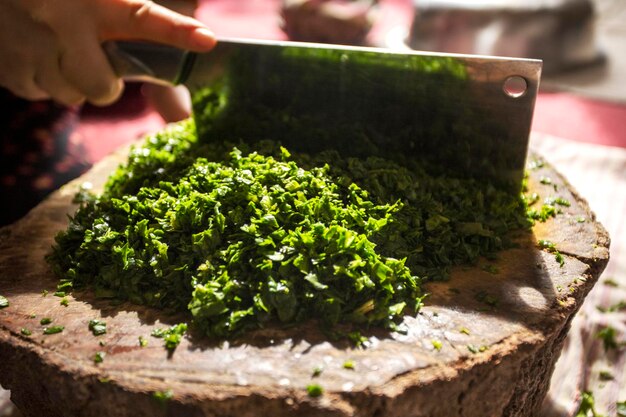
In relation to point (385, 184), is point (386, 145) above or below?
above

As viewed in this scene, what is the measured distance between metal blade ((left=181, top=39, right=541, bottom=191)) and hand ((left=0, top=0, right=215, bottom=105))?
15 centimetres

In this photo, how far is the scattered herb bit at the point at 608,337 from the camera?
1846 millimetres

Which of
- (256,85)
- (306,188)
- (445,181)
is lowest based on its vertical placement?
(306,188)

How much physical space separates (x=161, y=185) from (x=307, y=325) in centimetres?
54

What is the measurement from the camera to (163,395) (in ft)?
3.36

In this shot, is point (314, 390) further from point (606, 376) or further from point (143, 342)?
point (606, 376)

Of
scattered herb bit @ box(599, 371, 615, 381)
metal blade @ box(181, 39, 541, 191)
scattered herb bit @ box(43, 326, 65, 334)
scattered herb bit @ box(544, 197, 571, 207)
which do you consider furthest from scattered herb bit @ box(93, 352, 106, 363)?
scattered herb bit @ box(599, 371, 615, 381)

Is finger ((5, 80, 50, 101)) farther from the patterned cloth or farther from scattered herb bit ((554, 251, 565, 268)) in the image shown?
scattered herb bit ((554, 251, 565, 268))

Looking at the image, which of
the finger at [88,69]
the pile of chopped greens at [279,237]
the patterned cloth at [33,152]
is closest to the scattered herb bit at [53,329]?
the pile of chopped greens at [279,237]

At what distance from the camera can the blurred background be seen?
2.62 m

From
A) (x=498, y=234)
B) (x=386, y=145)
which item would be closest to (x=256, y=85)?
(x=386, y=145)

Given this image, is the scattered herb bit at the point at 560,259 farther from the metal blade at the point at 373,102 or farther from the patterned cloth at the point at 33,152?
the patterned cloth at the point at 33,152

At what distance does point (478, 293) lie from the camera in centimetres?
127

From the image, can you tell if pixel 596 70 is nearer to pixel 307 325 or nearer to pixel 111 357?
pixel 307 325
